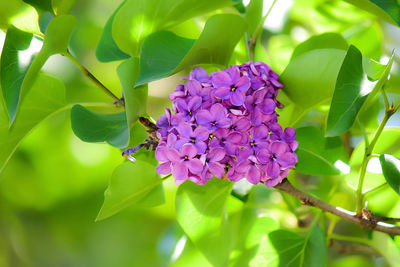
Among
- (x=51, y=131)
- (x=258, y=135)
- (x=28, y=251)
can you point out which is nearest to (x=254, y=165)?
(x=258, y=135)

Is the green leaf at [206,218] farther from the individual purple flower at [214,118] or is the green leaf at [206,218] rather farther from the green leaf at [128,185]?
the individual purple flower at [214,118]

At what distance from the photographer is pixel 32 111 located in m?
0.82

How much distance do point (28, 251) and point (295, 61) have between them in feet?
6.52

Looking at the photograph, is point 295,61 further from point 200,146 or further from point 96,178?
point 96,178

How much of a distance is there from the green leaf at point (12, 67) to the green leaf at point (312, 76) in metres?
0.38

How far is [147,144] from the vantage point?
73 centimetres

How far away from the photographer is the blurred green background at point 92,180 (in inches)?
50.3

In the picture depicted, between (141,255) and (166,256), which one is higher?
(166,256)

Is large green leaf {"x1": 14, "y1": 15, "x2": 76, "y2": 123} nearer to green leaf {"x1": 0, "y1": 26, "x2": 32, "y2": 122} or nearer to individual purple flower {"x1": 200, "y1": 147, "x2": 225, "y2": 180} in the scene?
green leaf {"x1": 0, "y1": 26, "x2": 32, "y2": 122}

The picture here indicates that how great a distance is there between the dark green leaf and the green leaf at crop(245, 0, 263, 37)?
0.36m

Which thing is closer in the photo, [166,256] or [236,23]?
[236,23]

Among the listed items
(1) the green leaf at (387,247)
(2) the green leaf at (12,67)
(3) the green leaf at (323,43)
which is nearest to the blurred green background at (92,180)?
(3) the green leaf at (323,43)

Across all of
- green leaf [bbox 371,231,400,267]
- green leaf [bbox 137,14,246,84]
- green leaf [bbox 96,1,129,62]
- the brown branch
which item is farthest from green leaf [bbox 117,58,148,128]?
green leaf [bbox 371,231,400,267]

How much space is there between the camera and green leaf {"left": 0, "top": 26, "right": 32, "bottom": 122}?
705 mm
